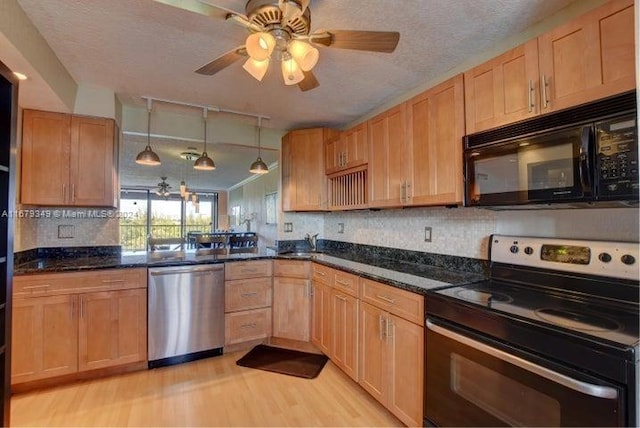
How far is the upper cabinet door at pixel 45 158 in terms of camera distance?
2.42 m

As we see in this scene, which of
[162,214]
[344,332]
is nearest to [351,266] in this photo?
[344,332]

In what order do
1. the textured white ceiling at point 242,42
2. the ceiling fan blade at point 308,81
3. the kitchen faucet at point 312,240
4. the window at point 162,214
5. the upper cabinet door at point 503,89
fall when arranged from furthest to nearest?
the window at point 162,214 < the kitchen faucet at point 312,240 < the ceiling fan blade at point 308,81 < the textured white ceiling at point 242,42 < the upper cabinet door at point 503,89

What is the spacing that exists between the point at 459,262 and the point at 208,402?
1979mm

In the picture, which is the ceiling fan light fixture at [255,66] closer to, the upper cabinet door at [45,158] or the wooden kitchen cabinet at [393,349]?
the wooden kitchen cabinet at [393,349]

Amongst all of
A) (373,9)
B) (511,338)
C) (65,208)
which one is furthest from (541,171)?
(65,208)

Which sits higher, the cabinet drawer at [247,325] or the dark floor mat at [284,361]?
the cabinet drawer at [247,325]

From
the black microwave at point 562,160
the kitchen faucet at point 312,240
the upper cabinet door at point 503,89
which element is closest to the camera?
the black microwave at point 562,160

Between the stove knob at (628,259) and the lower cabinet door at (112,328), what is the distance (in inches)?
118

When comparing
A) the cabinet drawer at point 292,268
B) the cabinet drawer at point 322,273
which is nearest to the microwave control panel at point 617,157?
the cabinet drawer at point 322,273

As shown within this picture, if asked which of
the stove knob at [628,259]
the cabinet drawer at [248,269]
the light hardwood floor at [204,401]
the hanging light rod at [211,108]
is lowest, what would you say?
the light hardwood floor at [204,401]

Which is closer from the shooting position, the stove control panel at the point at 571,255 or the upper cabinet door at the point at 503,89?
the stove control panel at the point at 571,255

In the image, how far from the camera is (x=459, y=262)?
7.09 feet

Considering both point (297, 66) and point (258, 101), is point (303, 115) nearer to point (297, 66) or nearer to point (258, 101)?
point (258, 101)

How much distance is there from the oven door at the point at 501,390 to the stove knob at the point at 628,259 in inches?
24.1
